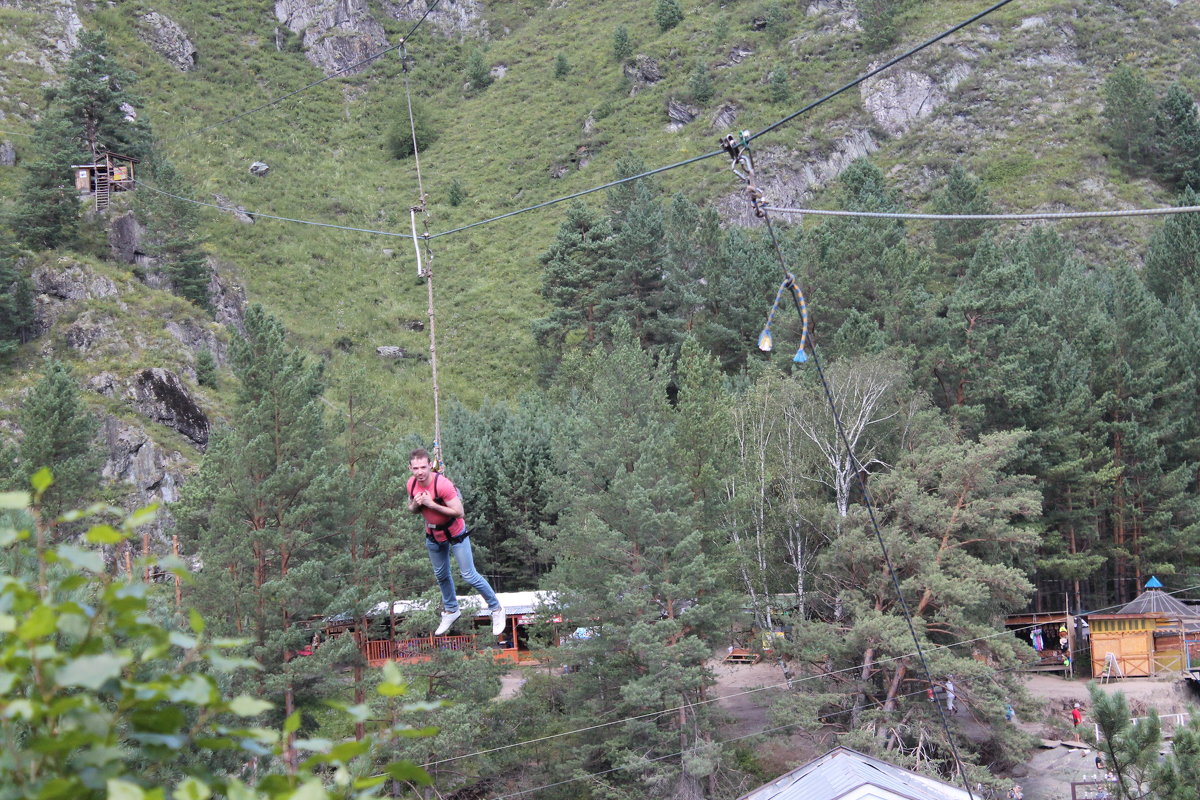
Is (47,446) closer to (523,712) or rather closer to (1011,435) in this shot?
(523,712)

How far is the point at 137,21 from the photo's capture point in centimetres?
8256

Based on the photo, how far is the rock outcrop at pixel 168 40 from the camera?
8175 centimetres

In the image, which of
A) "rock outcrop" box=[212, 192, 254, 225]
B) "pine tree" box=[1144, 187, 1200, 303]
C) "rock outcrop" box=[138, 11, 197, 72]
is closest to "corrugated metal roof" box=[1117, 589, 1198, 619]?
"pine tree" box=[1144, 187, 1200, 303]

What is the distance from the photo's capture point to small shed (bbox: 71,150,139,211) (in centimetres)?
4684

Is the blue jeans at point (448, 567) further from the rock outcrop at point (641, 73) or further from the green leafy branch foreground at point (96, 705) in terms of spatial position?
the rock outcrop at point (641, 73)

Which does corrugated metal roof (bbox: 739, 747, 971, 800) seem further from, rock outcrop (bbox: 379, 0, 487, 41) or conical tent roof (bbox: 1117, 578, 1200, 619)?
rock outcrop (bbox: 379, 0, 487, 41)

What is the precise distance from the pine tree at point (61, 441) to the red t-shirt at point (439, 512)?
756 inches

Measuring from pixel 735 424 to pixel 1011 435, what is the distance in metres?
8.15

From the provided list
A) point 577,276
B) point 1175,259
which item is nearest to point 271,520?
point 577,276

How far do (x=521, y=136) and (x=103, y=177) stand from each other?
129 feet

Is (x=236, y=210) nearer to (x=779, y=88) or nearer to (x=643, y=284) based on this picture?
(x=643, y=284)

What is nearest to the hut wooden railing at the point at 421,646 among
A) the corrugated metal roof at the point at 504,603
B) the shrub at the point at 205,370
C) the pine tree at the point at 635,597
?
the corrugated metal roof at the point at 504,603

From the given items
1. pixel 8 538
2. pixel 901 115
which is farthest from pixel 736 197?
pixel 8 538

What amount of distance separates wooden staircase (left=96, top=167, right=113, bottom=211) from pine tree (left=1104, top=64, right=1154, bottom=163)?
61234 millimetres
